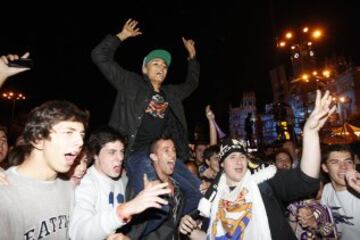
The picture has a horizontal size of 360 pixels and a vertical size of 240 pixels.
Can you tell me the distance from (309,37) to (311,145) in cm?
1583

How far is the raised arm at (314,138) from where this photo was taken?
3162 mm

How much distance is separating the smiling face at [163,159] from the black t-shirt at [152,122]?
30 cm

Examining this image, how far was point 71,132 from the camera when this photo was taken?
274 centimetres

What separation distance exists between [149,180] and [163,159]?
45 cm

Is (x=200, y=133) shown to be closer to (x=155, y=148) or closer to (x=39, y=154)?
(x=155, y=148)

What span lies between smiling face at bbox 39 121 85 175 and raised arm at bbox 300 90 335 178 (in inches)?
97.0

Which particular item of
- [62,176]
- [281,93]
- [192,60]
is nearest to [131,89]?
[192,60]

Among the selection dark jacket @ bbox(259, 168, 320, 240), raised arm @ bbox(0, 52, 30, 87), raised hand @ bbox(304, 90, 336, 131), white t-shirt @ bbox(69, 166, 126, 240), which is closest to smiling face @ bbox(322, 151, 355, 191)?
dark jacket @ bbox(259, 168, 320, 240)

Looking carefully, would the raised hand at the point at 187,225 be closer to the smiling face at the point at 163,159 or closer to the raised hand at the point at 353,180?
the smiling face at the point at 163,159

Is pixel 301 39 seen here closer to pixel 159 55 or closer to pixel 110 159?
pixel 159 55

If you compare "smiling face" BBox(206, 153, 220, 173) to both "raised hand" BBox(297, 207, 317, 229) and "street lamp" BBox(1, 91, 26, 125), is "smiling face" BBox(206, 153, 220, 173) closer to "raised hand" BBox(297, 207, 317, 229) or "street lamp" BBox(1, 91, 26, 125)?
"raised hand" BBox(297, 207, 317, 229)

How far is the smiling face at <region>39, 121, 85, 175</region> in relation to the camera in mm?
2648

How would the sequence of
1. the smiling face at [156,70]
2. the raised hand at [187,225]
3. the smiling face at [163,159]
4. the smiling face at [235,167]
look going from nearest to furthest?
the smiling face at [235,167] < the raised hand at [187,225] < the smiling face at [163,159] < the smiling face at [156,70]

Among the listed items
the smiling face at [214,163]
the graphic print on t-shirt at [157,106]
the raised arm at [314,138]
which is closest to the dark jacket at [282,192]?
the raised arm at [314,138]
